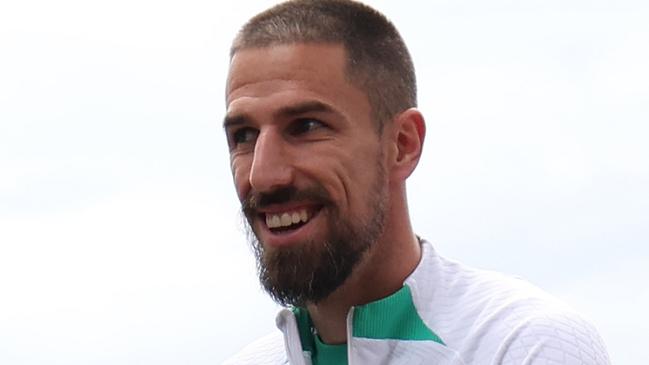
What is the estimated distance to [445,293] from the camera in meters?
6.33

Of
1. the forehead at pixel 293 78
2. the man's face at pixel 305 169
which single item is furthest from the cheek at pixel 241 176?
the forehead at pixel 293 78

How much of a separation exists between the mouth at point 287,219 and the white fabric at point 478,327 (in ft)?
1.60

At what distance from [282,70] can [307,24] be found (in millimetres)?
352

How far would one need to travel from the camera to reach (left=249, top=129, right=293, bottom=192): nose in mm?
5949

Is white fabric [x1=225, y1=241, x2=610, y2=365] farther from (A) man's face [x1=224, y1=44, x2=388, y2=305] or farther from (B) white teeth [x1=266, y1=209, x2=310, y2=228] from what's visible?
(B) white teeth [x1=266, y1=209, x2=310, y2=228]

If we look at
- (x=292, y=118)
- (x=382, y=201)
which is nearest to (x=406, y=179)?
(x=382, y=201)

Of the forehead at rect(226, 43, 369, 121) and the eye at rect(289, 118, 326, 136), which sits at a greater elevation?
the forehead at rect(226, 43, 369, 121)

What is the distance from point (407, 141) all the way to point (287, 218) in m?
0.82

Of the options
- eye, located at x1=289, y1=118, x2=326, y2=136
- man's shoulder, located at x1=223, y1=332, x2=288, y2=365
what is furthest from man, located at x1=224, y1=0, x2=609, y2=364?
man's shoulder, located at x1=223, y1=332, x2=288, y2=365

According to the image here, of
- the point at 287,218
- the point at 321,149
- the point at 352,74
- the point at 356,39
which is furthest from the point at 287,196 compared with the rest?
the point at 356,39

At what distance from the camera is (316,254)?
606cm

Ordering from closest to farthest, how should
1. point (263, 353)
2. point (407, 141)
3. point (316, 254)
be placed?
point (316, 254)
point (407, 141)
point (263, 353)

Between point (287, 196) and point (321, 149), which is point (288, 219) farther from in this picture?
point (321, 149)

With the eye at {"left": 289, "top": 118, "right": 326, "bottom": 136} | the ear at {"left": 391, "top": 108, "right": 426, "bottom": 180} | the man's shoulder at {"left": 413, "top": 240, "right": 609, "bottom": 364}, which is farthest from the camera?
the ear at {"left": 391, "top": 108, "right": 426, "bottom": 180}
